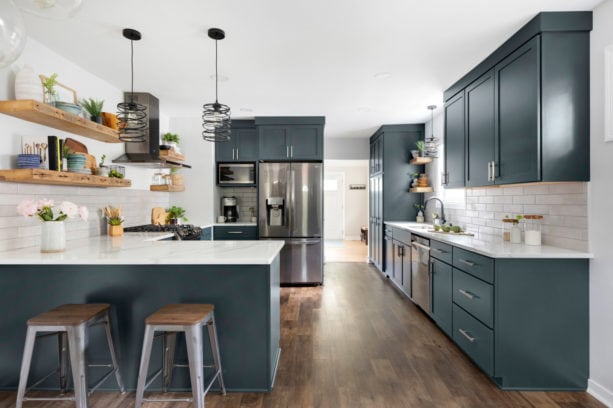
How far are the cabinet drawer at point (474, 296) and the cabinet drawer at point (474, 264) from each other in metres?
0.04

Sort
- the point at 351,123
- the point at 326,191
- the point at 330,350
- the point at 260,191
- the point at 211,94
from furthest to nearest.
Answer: the point at 326,191 → the point at 351,123 → the point at 260,191 → the point at 211,94 → the point at 330,350

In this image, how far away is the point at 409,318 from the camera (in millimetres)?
3674

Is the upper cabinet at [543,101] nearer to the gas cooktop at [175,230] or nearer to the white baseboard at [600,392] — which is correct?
the white baseboard at [600,392]

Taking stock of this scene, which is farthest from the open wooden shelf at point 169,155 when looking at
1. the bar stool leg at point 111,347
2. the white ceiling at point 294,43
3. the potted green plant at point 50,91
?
the bar stool leg at point 111,347

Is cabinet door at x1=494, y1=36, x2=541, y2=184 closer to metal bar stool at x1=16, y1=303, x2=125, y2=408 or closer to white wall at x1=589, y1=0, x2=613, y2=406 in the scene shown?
white wall at x1=589, y1=0, x2=613, y2=406

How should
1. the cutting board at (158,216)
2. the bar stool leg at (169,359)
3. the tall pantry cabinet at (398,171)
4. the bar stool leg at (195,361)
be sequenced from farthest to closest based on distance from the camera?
the tall pantry cabinet at (398,171), the cutting board at (158,216), the bar stool leg at (169,359), the bar stool leg at (195,361)

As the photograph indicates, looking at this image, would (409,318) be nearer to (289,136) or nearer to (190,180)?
(289,136)

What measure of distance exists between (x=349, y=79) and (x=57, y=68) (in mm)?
2643

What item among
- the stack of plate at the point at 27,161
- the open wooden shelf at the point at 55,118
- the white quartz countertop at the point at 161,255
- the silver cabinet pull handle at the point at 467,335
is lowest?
the silver cabinet pull handle at the point at 467,335

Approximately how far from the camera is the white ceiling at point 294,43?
7.32 ft

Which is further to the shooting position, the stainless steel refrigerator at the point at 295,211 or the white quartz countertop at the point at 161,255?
the stainless steel refrigerator at the point at 295,211

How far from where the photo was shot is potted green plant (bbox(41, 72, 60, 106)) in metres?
2.62

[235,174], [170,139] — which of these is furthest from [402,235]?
[170,139]

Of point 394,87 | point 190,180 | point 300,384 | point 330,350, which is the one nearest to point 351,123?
point 394,87
